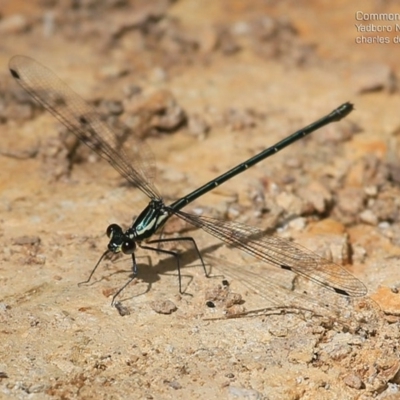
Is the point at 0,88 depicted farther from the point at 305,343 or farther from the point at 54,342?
the point at 305,343

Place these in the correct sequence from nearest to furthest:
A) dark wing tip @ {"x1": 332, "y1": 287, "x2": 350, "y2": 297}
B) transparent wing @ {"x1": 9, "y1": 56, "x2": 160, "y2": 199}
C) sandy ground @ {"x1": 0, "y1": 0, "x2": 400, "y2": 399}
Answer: sandy ground @ {"x1": 0, "y1": 0, "x2": 400, "y2": 399}
dark wing tip @ {"x1": 332, "y1": 287, "x2": 350, "y2": 297}
transparent wing @ {"x1": 9, "y1": 56, "x2": 160, "y2": 199}

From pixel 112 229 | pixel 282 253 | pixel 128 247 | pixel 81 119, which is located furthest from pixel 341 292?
pixel 81 119

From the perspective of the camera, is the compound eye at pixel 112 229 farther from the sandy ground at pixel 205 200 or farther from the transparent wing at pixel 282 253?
the transparent wing at pixel 282 253

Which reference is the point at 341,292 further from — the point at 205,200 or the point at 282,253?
the point at 205,200

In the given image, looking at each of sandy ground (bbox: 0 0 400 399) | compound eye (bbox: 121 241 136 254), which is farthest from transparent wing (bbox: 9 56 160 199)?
compound eye (bbox: 121 241 136 254)

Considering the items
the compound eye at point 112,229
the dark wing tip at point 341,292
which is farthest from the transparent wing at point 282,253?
the compound eye at point 112,229

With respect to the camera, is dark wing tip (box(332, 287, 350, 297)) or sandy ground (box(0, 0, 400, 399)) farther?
dark wing tip (box(332, 287, 350, 297))

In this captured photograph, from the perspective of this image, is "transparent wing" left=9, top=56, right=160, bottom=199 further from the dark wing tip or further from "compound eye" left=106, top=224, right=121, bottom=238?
the dark wing tip
